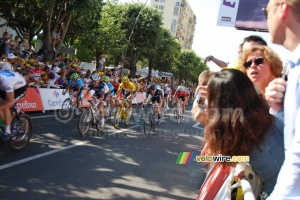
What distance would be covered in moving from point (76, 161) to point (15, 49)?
39.1 ft

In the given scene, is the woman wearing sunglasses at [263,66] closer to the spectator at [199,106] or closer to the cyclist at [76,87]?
the spectator at [199,106]

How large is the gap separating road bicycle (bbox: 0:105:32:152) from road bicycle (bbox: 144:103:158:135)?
4686mm

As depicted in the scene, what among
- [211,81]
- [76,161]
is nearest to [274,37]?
[211,81]

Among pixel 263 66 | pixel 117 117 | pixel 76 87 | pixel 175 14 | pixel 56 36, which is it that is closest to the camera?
pixel 263 66

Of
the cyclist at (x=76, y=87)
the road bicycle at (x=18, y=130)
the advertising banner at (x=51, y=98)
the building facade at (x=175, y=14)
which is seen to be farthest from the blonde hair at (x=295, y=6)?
the building facade at (x=175, y=14)

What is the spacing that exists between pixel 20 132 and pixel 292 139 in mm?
6112

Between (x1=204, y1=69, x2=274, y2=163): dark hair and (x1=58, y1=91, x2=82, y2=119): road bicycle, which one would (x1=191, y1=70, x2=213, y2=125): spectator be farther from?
(x1=58, y1=91, x2=82, y2=119): road bicycle

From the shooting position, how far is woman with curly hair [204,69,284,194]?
1.64m

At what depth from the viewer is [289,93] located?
1.15m

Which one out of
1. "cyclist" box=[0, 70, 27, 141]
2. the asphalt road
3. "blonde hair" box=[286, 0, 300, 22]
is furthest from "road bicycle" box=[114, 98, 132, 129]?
"blonde hair" box=[286, 0, 300, 22]

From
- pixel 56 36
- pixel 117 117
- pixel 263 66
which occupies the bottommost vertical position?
pixel 117 117

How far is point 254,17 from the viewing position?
9.89 metres

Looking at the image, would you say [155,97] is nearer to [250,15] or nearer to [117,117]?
[117,117]

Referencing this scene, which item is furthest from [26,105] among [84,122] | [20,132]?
[20,132]
